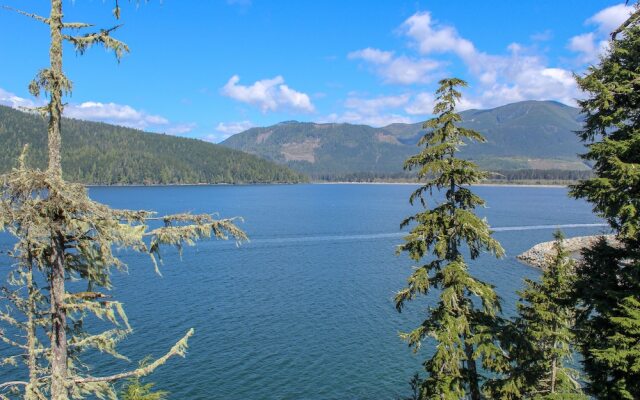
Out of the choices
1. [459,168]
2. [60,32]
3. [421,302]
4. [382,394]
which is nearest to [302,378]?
[382,394]

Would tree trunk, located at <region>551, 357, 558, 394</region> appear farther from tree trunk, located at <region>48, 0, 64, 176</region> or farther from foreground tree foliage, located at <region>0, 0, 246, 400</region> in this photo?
tree trunk, located at <region>48, 0, 64, 176</region>

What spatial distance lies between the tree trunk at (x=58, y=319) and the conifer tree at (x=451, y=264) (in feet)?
36.1

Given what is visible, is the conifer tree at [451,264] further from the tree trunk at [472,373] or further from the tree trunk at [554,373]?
the tree trunk at [554,373]

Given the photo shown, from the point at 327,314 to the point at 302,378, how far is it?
1481cm

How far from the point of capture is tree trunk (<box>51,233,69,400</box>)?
8000mm

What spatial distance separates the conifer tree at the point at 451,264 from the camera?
15.4m

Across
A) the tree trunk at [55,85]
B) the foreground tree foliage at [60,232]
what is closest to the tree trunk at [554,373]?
the foreground tree foliage at [60,232]

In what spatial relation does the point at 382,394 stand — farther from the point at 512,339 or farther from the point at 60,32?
the point at 60,32

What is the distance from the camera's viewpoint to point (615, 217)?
14148 millimetres

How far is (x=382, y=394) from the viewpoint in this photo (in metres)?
32.8

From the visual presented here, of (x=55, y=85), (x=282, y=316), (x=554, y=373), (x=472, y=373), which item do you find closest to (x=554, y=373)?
(x=554, y=373)

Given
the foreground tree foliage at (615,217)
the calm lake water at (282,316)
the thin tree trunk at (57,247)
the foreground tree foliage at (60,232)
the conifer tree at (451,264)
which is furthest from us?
the calm lake water at (282,316)

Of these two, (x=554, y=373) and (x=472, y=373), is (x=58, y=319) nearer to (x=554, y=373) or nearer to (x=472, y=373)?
(x=472, y=373)

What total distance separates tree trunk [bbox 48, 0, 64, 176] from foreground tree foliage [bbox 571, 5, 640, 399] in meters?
14.0
